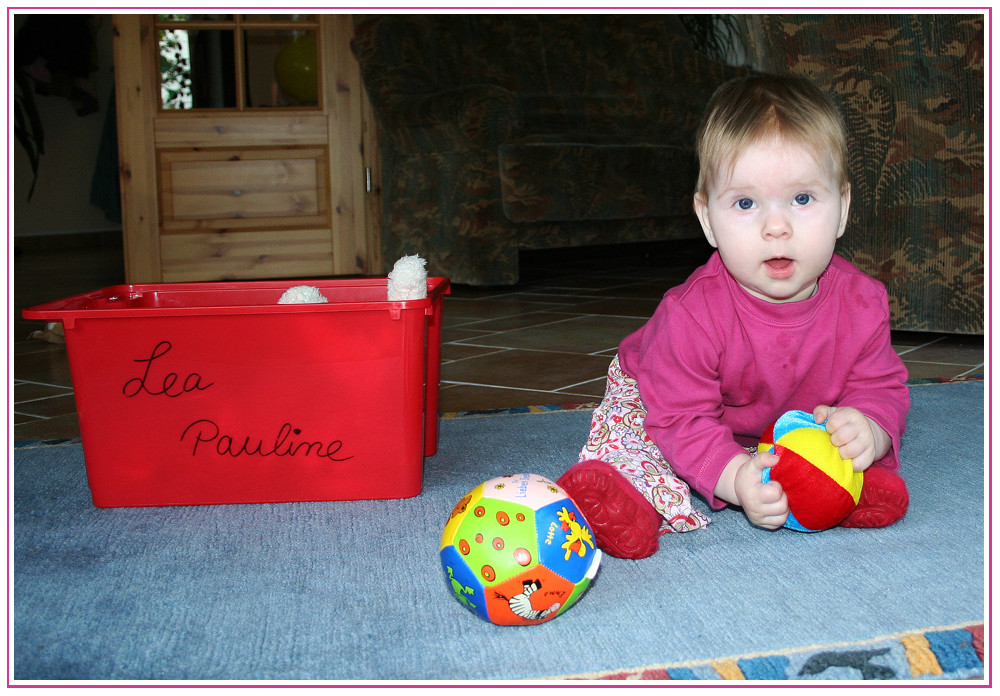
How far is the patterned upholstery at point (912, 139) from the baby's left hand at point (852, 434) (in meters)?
1.14

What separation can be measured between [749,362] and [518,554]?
0.39 m

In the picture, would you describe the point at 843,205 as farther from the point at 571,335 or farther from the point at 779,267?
the point at 571,335

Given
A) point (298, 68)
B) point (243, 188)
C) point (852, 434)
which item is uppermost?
point (298, 68)

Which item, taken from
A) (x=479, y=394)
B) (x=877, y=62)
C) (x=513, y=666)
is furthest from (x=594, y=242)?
(x=513, y=666)

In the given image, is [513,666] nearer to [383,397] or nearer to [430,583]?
[430,583]

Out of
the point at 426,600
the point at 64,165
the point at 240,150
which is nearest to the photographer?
the point at 426,600

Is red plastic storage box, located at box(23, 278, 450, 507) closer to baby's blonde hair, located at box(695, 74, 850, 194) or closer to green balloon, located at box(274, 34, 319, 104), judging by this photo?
baby's blonde hair, located at box(695, 74, 850, 194)

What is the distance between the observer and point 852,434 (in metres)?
0.91

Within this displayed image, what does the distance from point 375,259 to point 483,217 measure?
0.70 metres

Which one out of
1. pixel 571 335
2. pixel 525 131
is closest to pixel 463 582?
pixel 571 335

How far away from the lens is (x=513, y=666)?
2.22ft

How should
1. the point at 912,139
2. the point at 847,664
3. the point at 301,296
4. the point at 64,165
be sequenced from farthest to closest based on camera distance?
1. the point at 64,165
2. the point at 912,139
3. the point at 301,296
4. the point at 847,664

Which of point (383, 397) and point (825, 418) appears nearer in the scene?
point (825, 418)

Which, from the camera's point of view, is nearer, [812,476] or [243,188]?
[812,476]
